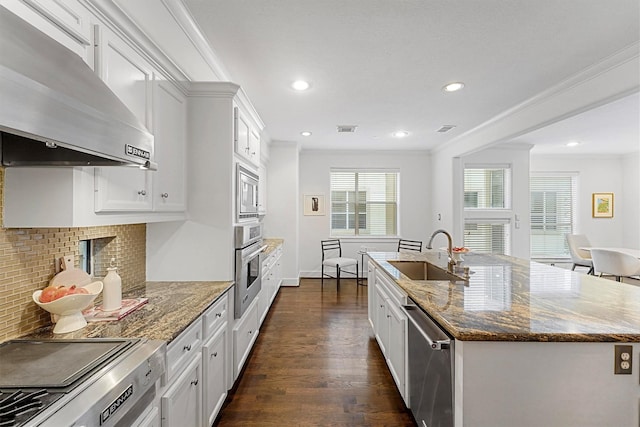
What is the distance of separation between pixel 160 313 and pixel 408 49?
248 cm

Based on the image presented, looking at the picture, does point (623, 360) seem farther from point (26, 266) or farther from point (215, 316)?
point (26, 266)

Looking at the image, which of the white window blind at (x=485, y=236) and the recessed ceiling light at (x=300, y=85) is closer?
the recessed ceiling light at (x=300, y=85)

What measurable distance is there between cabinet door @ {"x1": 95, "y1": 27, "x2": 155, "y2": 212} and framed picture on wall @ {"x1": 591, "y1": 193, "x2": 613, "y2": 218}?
8482 millimetres

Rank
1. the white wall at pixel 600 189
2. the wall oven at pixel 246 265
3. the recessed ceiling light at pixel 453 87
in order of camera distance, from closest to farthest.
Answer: the wall oven at pixel 246 265 < the recessed ceiling light at pixel 453 87 < the white wall at pixel 600 189

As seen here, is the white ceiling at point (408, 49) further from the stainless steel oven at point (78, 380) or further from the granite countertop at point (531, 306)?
the stainless steel oven at point (78, 380)

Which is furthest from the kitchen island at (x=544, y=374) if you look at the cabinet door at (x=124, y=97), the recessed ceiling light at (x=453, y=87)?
the recessed ceiling light at (x=453, y=87)

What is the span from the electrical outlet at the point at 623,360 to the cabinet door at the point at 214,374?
1.90m

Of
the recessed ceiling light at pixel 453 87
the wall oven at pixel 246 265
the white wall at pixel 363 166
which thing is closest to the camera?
the wall oven at pixel 246 265

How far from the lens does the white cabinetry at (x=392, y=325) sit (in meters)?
1.99

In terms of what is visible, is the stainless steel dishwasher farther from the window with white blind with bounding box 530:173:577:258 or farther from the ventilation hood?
the window with white blind with bounding box 530:173:577:258

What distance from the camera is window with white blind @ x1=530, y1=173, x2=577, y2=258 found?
6.64 meters

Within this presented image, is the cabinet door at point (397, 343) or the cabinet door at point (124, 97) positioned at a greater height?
the cabinet door at point (124, 97)

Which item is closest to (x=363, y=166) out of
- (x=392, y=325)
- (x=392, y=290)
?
(x=392, y=290)

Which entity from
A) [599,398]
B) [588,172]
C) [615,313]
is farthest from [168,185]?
[588,172]
